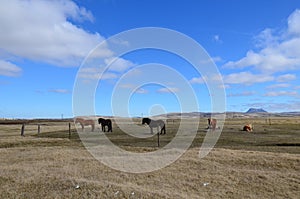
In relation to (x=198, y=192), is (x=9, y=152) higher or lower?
higher

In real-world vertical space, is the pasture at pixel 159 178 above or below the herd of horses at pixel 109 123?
below

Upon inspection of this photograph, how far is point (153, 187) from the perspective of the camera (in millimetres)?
14523

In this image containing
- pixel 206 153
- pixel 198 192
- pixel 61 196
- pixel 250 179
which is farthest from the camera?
pixel 206 153

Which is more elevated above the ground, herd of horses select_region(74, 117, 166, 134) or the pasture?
herd of horses select_region(74, 117, 166, 134)

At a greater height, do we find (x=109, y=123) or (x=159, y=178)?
(x=109, y=123)

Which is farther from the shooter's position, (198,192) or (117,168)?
(117,168)

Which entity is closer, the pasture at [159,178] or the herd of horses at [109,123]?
the pasture at [159,178]

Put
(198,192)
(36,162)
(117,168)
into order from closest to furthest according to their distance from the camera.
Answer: (198,192) < (117,168) < (36,162)

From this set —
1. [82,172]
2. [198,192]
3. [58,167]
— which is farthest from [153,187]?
[58,167]

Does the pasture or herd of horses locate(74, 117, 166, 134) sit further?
herd of horses locate(74, 117, 166, 134)

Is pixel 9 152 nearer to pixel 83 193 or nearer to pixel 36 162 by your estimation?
pixel 36 162

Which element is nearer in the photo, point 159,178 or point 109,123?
point 159,178

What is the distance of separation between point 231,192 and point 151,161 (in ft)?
19.5

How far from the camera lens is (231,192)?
14.4 metres
